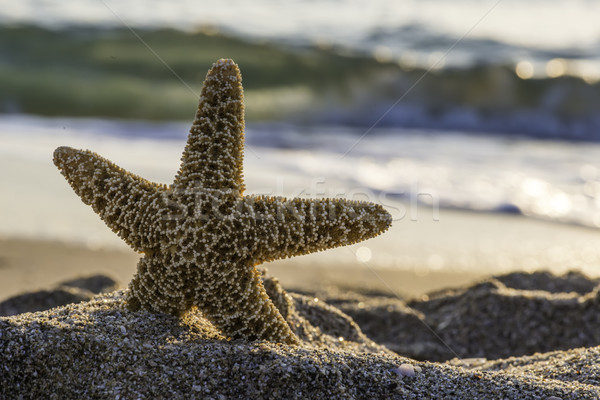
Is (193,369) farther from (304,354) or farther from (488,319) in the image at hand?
(488,319)

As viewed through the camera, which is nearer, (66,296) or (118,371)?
(118,371)

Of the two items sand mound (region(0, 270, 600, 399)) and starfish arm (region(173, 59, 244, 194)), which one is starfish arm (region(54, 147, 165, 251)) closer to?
starfish arm (region(173, 59, 244, 194))

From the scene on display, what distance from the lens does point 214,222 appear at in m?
3.36

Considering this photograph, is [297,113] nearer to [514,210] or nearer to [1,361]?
[514,210]

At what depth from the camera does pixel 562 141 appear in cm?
1313

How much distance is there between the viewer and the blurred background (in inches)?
290

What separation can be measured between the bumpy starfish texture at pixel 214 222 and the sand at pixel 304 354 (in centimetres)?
17

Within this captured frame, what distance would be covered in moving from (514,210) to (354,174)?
2.19 meters

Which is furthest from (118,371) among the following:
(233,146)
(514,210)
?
(514,210)

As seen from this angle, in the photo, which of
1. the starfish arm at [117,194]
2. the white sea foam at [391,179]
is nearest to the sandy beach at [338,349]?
the starfish arm at [117,194]

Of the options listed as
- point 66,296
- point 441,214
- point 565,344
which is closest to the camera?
point 565,344

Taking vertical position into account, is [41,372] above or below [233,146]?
below

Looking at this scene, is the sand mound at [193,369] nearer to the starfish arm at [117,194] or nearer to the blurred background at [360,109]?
the starfish arm at [117,194]

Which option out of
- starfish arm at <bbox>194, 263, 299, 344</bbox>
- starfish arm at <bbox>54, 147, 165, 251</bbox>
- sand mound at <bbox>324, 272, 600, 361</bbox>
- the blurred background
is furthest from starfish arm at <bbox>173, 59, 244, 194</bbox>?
the blurred background
